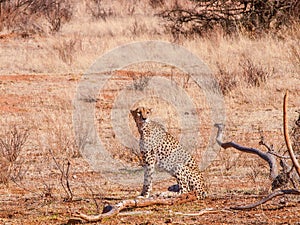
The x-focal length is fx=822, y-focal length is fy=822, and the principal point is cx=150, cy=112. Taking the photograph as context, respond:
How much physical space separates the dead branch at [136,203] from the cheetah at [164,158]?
0.37 metres

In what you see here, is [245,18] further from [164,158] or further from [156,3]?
[156,3]

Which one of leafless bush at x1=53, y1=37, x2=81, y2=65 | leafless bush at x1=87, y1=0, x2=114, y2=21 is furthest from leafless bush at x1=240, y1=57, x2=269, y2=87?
leafless bush at x1=87, y1=0, x2=114, y2=21

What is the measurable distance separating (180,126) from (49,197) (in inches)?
183

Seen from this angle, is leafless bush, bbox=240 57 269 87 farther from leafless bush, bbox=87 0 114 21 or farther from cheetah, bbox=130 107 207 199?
leafless bush, bbox=87 0 114 21

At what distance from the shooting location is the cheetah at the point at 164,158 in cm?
710

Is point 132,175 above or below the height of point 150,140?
below

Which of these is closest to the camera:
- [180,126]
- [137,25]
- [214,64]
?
[180,126]

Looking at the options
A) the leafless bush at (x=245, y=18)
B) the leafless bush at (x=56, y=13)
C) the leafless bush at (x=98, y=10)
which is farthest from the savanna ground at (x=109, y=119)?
the leafless bush at (x=98, y=10)

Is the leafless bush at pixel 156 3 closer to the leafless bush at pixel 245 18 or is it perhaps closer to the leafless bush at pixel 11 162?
the leafless bush at pixel 245 18

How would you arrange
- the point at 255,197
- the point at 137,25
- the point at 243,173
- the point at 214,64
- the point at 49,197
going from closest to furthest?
the point at 255,197 < the point at 49,197 < the point at 243,173 < the point at 214,64 < the point at 137,25

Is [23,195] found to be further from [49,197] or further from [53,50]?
[53,50]

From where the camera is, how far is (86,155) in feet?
31.7

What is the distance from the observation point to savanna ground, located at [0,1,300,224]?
6297mm

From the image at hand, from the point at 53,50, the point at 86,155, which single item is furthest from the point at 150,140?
the point at 53,50
